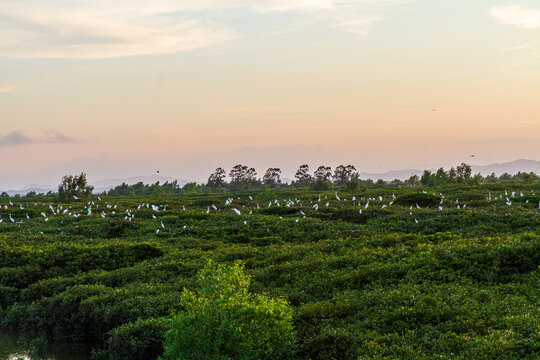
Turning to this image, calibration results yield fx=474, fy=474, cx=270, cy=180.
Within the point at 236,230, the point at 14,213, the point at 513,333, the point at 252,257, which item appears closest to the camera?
the point at 513,333

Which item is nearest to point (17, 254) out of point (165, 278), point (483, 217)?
point (165, 278)

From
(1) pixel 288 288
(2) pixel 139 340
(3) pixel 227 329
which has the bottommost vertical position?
(2) pixel 139 340

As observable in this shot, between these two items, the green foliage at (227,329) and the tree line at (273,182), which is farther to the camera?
the tree line at (273,182)

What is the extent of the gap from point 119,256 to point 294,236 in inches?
406

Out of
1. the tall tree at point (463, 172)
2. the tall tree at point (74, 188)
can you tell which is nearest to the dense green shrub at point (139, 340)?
the tall tree at point (74, 188)

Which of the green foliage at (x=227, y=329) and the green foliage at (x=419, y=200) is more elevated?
the green foliage at (x=419, y=200)

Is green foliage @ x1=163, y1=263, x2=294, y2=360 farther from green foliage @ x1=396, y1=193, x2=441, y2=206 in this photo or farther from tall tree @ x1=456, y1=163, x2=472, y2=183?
tall tree @ x1=456, y1=163, x2=472, y2=183

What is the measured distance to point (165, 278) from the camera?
20.7 metres

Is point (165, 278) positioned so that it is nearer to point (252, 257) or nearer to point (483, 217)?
point (252, 257)

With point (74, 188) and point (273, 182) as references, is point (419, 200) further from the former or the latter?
point (273, 182)

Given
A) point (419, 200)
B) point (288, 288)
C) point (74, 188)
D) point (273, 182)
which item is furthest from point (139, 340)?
point (273, 182)

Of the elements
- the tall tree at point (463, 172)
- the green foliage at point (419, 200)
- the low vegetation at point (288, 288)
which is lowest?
the low vegetation at point (288, 288)

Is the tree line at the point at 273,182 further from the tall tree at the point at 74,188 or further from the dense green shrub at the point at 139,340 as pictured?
the dense green shrub at the point at 139,340

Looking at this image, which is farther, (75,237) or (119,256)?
(75,237)
